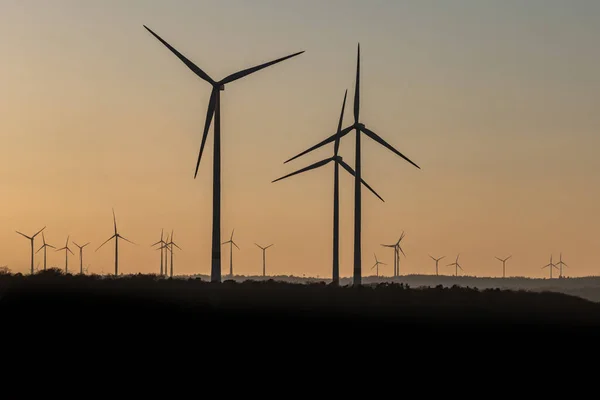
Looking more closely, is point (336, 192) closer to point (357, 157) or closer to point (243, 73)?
point (357, 157)

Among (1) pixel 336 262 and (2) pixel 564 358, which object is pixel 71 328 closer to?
(2) pixel 564 358

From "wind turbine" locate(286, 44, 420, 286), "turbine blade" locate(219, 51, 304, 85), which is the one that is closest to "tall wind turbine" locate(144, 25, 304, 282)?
"turbine blade" locate(219, 51, 304, 85)

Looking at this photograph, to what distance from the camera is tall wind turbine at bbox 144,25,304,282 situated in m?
78.9

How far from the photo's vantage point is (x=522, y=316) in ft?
259

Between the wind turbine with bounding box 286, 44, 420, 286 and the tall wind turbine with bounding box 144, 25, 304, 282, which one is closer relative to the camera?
the tall wind turbine with bounding box 144, 25, 304, 282

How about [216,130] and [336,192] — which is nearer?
[216,130]

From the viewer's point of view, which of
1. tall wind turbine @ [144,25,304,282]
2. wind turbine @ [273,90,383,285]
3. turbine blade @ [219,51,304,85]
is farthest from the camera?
wind turbine @ [273,90,383,285]

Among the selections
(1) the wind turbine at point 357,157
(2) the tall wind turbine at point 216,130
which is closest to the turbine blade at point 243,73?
(2) the tall wind turbine at point 216,130

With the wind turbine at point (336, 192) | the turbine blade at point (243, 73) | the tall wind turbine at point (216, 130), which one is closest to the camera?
the tall wind turbine at point (216, 130)

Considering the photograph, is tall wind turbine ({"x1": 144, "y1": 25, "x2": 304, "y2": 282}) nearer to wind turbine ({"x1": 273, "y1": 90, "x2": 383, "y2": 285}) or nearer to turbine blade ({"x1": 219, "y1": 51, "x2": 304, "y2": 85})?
turbine blade ({"x1": 219, "y1": 51, "x2": 304, "y2": 85})

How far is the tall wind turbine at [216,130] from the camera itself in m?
78.9

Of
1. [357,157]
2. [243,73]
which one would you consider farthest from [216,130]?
[357,157]

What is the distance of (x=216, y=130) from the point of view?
82.1 meters

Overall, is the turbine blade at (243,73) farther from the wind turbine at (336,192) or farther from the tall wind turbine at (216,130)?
the wind turbine at (336,192)
